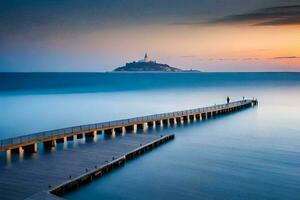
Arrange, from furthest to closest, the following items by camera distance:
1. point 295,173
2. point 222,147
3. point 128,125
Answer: point 128,125 → point 222,147 → point 295,173

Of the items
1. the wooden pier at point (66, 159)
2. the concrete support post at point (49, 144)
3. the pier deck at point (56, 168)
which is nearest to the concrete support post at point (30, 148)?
the wooden pier at point (66, 159)

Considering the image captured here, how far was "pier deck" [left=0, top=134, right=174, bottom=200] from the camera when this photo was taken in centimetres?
2158

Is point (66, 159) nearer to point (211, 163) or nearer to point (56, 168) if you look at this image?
point (56, 168)

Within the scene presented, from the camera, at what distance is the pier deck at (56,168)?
21.6 metres

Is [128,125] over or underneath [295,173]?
over

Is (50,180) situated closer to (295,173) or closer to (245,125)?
(295,173)

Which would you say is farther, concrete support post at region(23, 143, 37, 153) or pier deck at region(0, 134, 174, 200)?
concrete support post at region(23, 143, 37, 153)

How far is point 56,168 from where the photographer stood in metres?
26.0

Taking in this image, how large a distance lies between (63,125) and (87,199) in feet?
104

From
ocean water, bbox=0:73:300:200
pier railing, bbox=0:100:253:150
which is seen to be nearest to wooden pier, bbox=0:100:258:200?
pier railing, bbox=0:100:253:150

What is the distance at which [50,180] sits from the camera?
23.2m

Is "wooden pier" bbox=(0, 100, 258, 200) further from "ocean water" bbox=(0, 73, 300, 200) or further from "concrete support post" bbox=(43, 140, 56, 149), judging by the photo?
"ocean water" bbox=(0, 73, 300, 200)

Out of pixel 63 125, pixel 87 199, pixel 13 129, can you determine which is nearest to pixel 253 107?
pixel 63 125

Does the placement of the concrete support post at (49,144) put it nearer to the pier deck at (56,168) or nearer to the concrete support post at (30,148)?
the concrete support post at (30,148)
